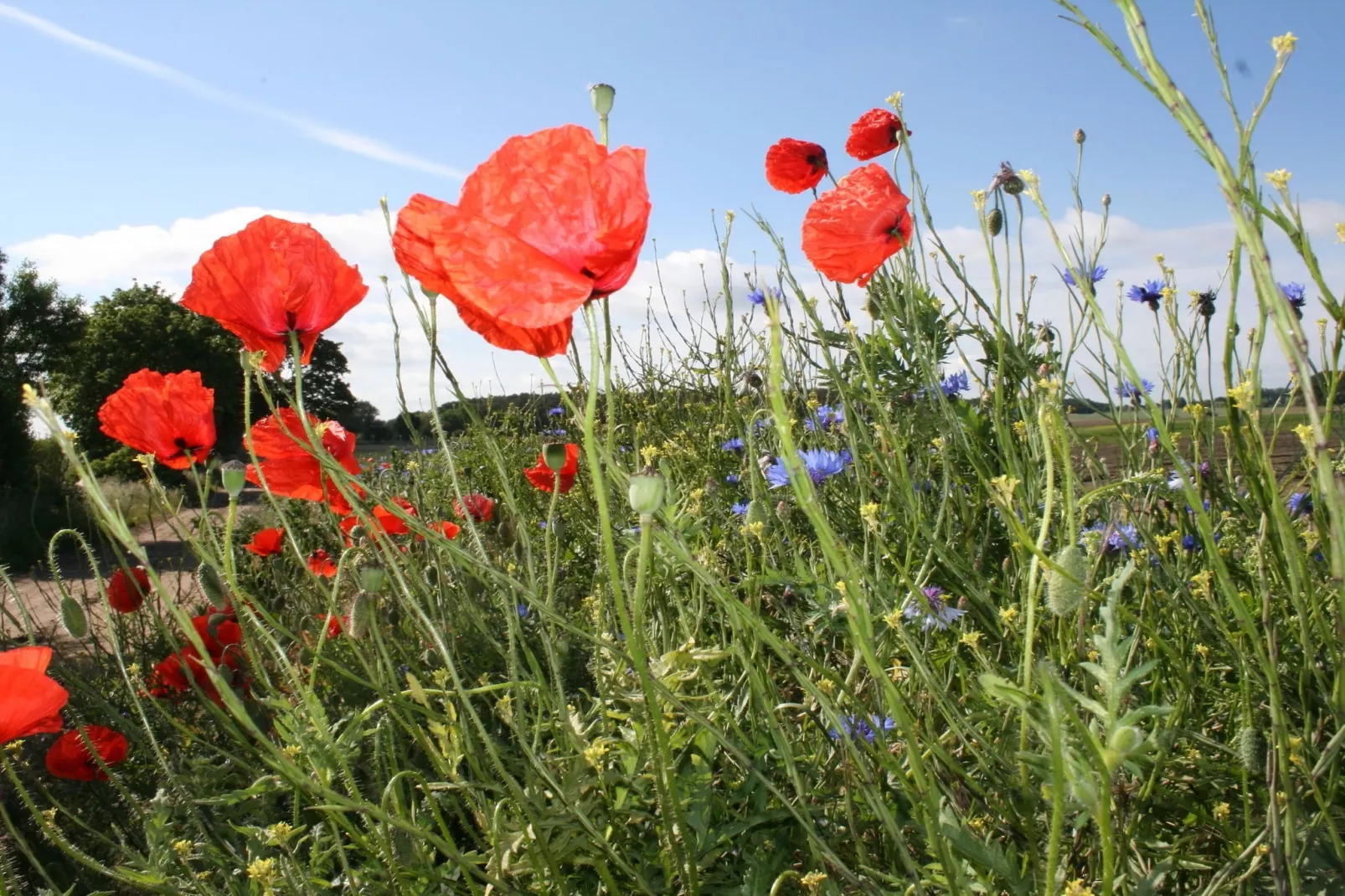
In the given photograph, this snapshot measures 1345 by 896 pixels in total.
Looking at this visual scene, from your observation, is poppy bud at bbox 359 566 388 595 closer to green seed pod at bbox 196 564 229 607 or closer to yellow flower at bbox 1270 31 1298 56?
green seed pod at bbox 196 564 229 607

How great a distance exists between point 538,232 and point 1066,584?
617mm

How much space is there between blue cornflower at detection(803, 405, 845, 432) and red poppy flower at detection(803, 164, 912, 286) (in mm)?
681

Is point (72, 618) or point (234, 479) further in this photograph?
point (72, 618)

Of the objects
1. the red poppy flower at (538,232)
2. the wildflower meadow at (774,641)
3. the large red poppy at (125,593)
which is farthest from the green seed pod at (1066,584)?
the large red poppy at (125,593)

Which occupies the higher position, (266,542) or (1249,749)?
(266,542)

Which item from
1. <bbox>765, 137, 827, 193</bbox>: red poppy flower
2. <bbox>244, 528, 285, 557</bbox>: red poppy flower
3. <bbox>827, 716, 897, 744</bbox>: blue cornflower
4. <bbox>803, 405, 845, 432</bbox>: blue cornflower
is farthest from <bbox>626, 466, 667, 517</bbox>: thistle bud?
<bbox>244, 528, 285, 557</bbox>: red poppy flower

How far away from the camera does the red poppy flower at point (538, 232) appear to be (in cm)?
88

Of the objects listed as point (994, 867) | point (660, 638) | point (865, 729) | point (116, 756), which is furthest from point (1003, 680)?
point (116, 756)

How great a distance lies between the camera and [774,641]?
32.8 inches

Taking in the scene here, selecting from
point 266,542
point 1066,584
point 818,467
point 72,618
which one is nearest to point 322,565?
point 266,542

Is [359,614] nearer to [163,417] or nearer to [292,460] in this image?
[292,460]

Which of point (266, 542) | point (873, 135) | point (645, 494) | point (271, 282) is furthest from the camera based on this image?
point (266, 542)

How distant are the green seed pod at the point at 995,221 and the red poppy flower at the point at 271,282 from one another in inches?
60.7

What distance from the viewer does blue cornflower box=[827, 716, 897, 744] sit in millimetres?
982
